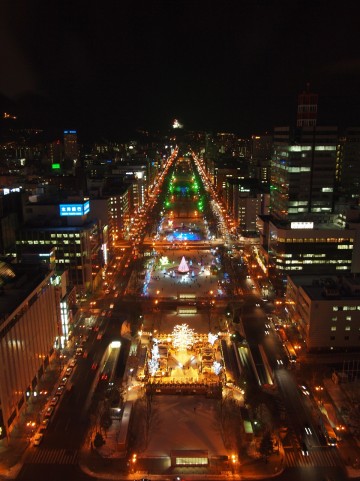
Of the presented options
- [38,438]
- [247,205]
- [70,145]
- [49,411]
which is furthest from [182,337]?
[70,145]

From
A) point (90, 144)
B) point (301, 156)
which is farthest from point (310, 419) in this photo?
point (90, 144)

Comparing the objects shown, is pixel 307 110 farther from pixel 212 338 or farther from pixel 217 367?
pixel 217 367

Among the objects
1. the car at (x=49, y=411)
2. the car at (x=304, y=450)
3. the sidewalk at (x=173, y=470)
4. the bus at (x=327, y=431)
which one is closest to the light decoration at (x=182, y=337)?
the car at (x=49, y=411)

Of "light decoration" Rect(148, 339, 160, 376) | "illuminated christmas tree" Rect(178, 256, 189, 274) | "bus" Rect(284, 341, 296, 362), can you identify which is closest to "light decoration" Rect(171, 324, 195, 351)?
"light decoration" Rect(148, 339, 160, 376)

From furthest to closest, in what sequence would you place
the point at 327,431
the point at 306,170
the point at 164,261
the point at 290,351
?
the point at 164,261 → the point at 306,170 → the point at 290,351 → the point at 327,431

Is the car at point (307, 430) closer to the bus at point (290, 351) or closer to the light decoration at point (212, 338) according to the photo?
the bus at point (290, 351)

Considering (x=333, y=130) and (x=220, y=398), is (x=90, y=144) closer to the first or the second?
(x=333, y=130)
